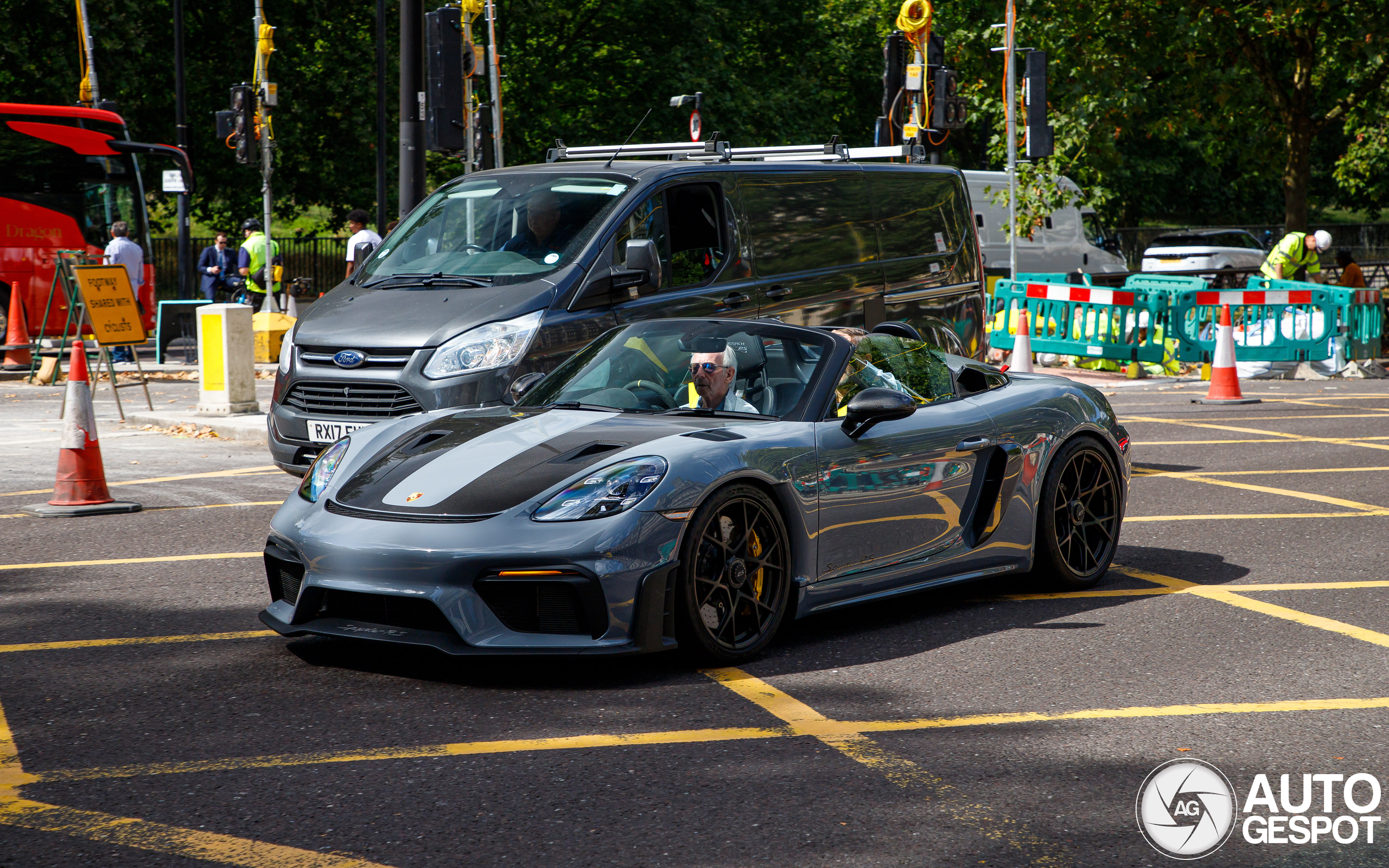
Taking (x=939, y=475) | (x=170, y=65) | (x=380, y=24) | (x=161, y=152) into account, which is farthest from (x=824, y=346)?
(x=170, y=65)

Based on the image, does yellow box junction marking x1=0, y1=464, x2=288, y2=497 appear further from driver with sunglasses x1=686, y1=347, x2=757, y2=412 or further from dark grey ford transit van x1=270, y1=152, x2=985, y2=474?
driver with sunglasses x1=686, y1=347, x2=757, y2=412

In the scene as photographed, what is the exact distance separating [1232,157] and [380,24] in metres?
→ 36.1

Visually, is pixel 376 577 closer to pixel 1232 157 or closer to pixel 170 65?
pixel 170 65

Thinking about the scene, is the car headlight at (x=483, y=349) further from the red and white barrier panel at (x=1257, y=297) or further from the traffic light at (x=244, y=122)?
the traffic light at (x=244, y=122)

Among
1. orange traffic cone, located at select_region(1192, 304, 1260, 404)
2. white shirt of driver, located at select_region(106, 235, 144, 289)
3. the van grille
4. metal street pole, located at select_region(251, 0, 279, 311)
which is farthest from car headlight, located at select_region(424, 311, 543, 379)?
metal street pole, located at select_region(251, 0, 279, 311)

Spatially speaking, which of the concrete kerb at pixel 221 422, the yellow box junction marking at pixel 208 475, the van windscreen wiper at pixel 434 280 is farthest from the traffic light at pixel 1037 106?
the van windscreen wiper at pixel 434 280

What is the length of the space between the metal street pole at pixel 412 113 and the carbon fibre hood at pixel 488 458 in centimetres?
753

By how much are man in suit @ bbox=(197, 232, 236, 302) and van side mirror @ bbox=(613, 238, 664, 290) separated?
61.2ft

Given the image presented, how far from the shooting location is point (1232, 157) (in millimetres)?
55625

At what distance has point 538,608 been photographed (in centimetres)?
509

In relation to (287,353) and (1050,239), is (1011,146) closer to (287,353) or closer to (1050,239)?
(1050,239)

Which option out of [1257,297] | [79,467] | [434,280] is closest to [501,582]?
[434,280]

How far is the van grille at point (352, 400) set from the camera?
843cm

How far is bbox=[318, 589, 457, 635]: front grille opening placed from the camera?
5078 mm
